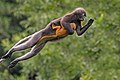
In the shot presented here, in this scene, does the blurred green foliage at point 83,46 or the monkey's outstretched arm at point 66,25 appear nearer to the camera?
the monkey's outstretched arm at point 66,25

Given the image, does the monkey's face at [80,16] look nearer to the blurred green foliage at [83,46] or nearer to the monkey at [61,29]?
the monkey at [61,29]

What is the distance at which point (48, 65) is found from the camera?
8961mm

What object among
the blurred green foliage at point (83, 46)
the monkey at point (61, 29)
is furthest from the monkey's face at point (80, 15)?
the blurred green foliage at point (83, 46)

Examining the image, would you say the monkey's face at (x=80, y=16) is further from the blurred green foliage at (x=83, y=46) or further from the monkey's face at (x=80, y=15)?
the blurred green foliage at (x=83, y=46)

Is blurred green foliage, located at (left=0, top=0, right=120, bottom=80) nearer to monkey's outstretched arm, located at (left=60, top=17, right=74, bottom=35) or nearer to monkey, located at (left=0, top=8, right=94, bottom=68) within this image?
monkey, located at (left=0, top=8, right=94, bottom=68)

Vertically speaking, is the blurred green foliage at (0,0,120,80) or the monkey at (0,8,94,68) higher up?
the monkey at (0,8,94,68)

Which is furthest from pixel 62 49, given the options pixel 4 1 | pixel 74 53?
pixel 4 1

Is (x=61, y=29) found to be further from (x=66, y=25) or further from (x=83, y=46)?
(x=83, y=46)

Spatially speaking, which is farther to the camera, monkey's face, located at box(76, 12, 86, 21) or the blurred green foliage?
the blurred green foliage

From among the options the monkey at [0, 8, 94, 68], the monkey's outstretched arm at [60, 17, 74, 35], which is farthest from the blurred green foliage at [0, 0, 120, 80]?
the monkey's outstretched arm at [60, 17, 74, 35]

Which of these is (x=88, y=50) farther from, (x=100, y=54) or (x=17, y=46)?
(x=17, y=46)

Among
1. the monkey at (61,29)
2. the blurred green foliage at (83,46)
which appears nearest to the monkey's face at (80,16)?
the monkey at (61,29)

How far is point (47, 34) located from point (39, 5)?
532 centimetres

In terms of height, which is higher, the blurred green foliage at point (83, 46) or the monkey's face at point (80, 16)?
the monkey's face at point (80, 16)
